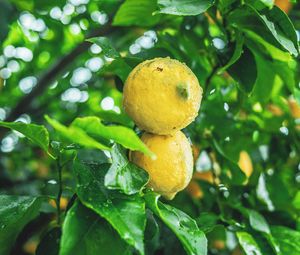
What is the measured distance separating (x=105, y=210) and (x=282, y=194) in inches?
26.3

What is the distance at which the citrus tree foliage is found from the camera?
655 millimetres

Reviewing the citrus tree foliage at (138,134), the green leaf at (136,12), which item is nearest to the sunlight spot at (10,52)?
the citrus tree foliage at (138,134)

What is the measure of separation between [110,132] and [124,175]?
63 mm

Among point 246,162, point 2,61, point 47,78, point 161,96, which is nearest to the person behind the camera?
point 161,96

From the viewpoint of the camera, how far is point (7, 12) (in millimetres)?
1115

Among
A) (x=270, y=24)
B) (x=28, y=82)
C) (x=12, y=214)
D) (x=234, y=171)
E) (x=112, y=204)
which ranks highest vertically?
(x=270, y=24)

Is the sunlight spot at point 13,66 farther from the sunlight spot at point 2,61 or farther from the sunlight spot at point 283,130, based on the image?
the sunlight spot at point 283,130

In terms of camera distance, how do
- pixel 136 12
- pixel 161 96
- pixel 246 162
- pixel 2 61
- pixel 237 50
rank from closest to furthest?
1. pixel 161 96
2. pixel 237 50
3. pixel 136 12
4. pixel 246 162
5. pixel 2 61

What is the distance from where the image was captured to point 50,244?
2.60 ft

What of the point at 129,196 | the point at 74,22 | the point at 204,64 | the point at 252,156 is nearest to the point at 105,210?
the point at 129,196

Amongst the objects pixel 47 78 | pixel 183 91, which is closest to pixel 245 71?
pixel 183 91

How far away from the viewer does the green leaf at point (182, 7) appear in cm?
70

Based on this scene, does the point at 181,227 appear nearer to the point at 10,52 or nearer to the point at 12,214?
the point at 12,214

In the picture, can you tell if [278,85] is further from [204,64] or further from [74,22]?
[74,22]
